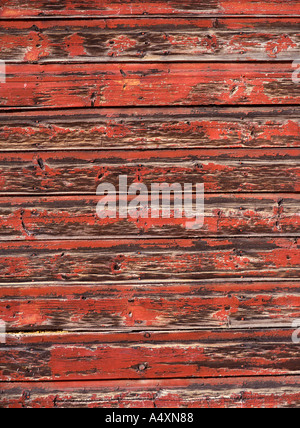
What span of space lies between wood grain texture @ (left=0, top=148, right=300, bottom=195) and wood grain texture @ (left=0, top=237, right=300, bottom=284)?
9.8 inches

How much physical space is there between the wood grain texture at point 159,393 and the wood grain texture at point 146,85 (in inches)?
51.3

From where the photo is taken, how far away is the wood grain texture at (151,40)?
50.9 inches

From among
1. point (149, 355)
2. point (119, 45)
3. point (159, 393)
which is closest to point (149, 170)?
point (119, 45)

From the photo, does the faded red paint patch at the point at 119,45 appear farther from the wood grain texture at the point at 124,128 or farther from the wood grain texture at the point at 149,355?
the wood grain texture at the point at 149,355

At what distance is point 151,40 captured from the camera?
1.29 meters

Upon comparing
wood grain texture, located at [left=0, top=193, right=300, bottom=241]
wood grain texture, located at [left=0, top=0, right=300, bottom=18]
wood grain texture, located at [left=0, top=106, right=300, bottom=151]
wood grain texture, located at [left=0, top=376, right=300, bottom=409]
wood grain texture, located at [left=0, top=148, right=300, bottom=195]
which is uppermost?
wood grain texture, located at [left=0, top=0, right=300, bottom=18]

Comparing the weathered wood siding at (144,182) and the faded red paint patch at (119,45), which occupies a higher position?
the faded red paint patch at (119,45)

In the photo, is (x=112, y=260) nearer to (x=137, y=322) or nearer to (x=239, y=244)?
(x=137, y=322)

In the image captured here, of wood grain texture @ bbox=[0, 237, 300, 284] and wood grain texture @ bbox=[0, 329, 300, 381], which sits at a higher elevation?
wood grain texture @ bbox=[0, 237, 300, 284]

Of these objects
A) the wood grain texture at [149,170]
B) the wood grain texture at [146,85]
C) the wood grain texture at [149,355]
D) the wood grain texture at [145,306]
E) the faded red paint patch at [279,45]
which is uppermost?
the faded red paint patch at [279,45]

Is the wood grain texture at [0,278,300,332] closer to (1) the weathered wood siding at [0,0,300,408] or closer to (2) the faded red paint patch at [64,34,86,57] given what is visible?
(1) the weathered wood siding at [0,0,300,408]

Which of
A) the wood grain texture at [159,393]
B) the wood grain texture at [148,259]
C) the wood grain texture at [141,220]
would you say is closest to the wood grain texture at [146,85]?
the wood grain texture at [141,220]

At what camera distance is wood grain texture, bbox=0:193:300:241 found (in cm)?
129

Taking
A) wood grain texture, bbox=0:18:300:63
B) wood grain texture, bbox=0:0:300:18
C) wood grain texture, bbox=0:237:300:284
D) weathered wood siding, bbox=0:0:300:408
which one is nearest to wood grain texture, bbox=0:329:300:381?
weathered wood siding, bbox=0:0:300:408
